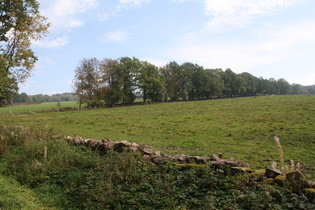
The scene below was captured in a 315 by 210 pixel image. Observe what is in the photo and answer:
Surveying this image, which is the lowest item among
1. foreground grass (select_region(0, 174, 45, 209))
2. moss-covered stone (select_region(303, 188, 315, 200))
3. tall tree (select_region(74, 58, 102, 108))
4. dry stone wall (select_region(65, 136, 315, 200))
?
foreground grass (select_region(0, 174, 45, 209))

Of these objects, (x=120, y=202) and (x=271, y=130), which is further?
(x=271, y=130)

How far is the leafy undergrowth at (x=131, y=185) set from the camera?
4055mm

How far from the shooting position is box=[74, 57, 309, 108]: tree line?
4534 cm

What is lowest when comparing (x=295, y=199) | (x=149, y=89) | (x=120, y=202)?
(x=120, y=202)

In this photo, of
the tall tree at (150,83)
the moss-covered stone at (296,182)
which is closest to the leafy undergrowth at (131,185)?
the moss-covered stone at (296,182)

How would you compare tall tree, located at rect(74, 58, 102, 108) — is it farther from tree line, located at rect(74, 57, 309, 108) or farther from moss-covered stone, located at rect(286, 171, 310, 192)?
moss-covered stone, located at rect(286, 171, 310, 192)

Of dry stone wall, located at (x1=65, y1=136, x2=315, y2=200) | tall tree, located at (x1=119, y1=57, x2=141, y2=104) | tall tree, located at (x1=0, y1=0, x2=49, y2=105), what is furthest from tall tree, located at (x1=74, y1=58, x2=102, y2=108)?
dry stone wall, located at (x1=65, y1=136, x2=315, y2=200)

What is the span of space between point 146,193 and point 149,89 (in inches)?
2105

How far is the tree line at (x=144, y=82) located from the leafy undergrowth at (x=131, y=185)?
39.9 m

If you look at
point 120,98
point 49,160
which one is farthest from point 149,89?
point 49,160

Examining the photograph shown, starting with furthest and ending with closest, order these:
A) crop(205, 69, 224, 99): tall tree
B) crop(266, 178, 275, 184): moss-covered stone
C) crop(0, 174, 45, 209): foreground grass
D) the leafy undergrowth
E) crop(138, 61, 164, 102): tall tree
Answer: crop(205, 69, 224, 99): tall tree
crop(138, 61, 164, 102): tall tree
crop(266, 178, 275, 184): moss-covered stone
crop(0, 174, 45, 209): foreground grass
the leafy undergrowth

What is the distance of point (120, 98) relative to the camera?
5034 centimetres

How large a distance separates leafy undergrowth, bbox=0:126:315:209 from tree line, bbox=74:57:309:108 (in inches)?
1570

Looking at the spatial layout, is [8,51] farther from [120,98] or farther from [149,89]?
[149,89]
